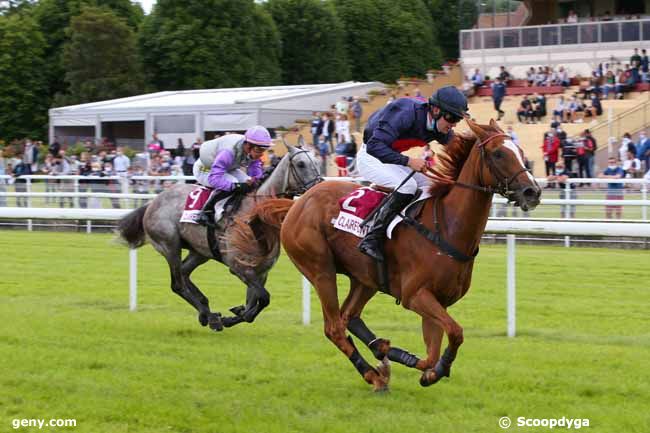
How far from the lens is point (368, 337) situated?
6668 mm

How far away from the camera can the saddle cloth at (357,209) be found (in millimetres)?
6551

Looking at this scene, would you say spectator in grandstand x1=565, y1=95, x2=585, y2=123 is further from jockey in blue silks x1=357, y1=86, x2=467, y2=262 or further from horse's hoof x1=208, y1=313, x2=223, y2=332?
jockey in blue silks x1=357, y1=86, x2=467, y2=262

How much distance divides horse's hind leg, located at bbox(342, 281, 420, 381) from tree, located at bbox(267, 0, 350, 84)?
43265 mm

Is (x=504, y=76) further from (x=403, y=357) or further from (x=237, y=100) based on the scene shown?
(x=403, y=357)

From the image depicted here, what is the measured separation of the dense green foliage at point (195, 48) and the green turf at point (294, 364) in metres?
34.4

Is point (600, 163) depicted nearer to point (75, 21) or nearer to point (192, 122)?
point (192, 122)

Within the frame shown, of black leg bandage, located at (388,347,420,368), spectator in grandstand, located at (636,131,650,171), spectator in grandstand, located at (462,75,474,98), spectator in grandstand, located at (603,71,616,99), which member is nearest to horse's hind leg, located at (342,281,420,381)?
black leg bandage, located at (388,347,420,368)

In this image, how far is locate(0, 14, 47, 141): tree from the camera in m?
46.4

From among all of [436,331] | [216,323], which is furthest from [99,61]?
[436,331]

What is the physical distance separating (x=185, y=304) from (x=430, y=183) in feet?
14.2

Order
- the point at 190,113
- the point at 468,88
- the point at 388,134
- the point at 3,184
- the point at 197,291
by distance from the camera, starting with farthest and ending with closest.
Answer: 1. the point at 190,113
2. the point at 468,88
3. the point at 3,184
4. the point at 197,291
5. the point at 388,134

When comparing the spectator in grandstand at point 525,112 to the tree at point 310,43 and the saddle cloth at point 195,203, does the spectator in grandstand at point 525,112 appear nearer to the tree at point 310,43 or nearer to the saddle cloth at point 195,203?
the saddle cloth at point 195,203

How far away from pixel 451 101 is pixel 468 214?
68 cm

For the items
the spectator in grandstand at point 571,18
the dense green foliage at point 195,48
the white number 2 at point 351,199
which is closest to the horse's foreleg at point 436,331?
the white number 2 at point 351,199
